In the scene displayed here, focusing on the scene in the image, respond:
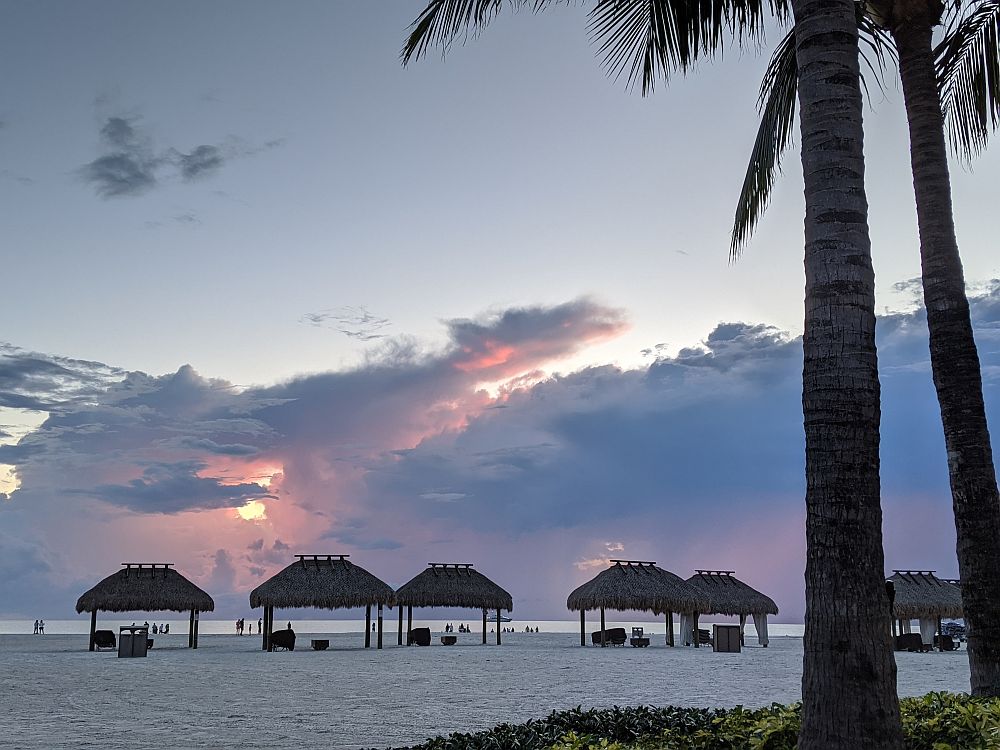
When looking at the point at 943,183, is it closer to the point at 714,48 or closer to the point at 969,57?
the point at 714,48

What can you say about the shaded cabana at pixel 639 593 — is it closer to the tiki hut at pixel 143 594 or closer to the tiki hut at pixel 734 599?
the tiki hut at pixel 734 599

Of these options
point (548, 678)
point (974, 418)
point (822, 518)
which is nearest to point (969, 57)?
point (974, 418)

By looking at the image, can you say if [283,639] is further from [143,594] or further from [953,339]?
[953,339]

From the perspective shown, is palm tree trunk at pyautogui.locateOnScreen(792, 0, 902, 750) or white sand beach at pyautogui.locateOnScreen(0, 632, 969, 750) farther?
white sand beach at pyautogui.locateOnScreen(0, 632, 969, 750)

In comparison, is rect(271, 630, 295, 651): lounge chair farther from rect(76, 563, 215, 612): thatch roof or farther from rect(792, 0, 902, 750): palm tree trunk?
rect(792, 0, 902, 750): palm tree trunk

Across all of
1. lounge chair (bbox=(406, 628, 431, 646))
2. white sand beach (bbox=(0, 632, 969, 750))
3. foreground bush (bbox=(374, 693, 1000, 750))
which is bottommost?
lounge chair (bbox=(406, 628, 431, 646))

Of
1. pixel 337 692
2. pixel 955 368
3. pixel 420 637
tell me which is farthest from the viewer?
pixel 420 637

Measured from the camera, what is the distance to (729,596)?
126 feet

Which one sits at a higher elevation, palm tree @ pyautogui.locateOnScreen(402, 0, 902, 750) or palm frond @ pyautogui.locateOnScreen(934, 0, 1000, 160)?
palm frond @ pyautogui.locateOnScreen(934, 0, 1000, 160)

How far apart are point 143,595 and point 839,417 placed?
32930 millimetres

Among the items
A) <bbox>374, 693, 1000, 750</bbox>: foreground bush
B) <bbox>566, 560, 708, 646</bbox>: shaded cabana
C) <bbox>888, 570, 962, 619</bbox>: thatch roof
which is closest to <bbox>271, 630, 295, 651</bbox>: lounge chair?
<bbox>566, 560, 708, 646</bbox>: shaded cabana

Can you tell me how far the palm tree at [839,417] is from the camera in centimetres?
462

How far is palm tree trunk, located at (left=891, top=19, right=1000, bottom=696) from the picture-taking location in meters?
7.19

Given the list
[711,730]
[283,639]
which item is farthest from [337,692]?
[283,639]
